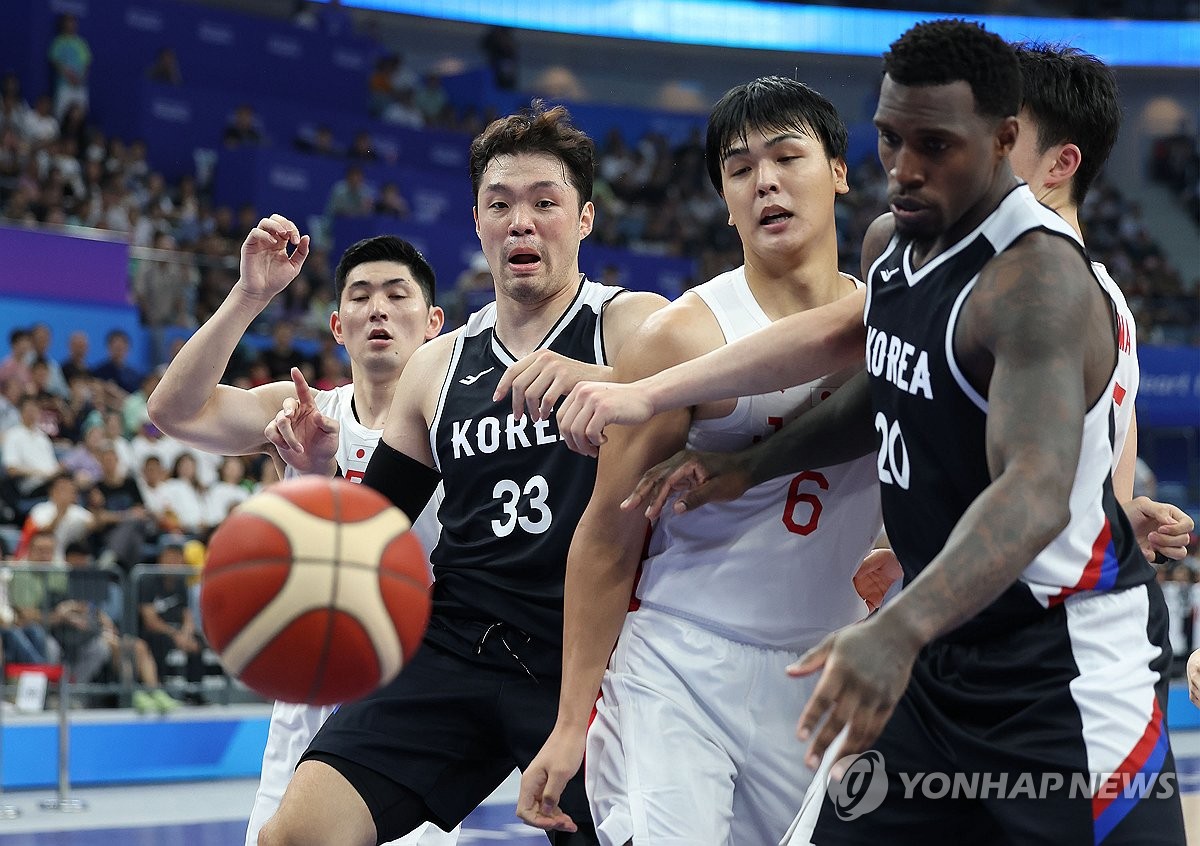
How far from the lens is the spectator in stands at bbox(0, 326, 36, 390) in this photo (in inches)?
486

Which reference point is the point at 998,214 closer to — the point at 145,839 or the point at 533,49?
the point at 145,839

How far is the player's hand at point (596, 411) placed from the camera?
3.10m

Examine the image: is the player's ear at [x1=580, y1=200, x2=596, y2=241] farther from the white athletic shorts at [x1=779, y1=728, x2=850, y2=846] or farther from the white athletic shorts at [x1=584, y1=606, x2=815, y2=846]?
the white athletic shorts at [x1=779, y1=728, x2=850, y2=846]

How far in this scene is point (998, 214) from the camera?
8.89 ft

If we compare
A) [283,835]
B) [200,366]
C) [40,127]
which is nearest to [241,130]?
[40,127]

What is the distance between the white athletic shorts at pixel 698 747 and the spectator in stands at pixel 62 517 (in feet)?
26.4

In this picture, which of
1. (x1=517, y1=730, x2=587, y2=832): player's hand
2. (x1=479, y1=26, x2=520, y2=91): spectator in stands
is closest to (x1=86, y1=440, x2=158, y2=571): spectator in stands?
(x1=517, y1=730, x2=587, y2=832): player's hand

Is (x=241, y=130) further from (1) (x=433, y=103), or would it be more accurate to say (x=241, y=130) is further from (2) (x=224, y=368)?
(2) (x=224, y=368)

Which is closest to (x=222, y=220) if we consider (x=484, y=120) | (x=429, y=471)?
(x=484, y=120)

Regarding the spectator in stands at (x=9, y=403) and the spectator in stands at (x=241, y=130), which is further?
the spectator in stands at (x=241, y=130)

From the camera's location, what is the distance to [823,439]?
3.53 meters

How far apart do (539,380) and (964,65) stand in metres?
1.22

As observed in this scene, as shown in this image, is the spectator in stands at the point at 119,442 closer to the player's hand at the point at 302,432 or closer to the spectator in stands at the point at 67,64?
the spectator in stands at the point at 67,64

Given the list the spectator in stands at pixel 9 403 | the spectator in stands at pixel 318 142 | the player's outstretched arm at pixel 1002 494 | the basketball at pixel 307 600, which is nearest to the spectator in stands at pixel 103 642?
the spectator in stands at pixel 9 403
